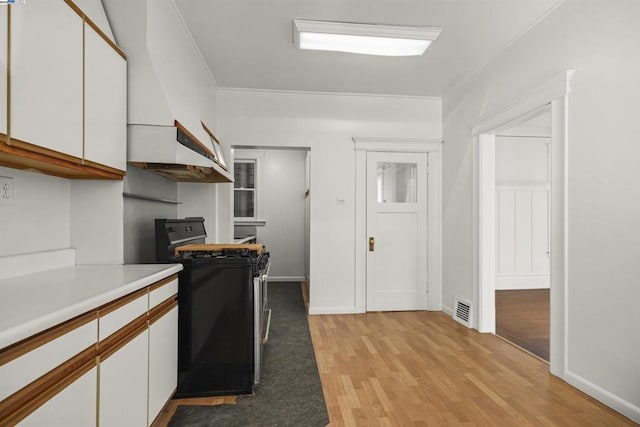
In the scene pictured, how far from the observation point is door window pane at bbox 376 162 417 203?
4.47 metres

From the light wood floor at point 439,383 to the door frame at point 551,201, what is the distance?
1.03 feet

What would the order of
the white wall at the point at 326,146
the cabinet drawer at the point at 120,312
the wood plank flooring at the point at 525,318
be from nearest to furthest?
the cabinet drawer at the point at 120,312, the wood plank flooring at the point at 525,318, the white wall at the point at 326,146

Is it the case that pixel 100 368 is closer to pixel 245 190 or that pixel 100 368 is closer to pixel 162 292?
pixel 162 292

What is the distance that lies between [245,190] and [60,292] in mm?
5311

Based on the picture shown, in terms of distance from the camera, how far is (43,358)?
1.01m

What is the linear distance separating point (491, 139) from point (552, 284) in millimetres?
1658

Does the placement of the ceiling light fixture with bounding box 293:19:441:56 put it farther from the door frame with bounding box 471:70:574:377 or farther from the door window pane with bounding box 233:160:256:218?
the door window pane with bounding box 233:160:256:218

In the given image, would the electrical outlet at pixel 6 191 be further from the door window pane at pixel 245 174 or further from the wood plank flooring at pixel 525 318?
the door window pane at pixel 245 174

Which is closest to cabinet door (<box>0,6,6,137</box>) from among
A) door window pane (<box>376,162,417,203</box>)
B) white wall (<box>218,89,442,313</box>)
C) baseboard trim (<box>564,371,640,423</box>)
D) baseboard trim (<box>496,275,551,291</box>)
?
white wall (<box>218,89,442,313</box>)

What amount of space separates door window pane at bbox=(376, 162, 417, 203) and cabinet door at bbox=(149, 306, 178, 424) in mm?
3053

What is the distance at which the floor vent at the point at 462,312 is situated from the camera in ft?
12.4

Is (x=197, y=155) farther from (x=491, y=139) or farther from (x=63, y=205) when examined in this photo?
(x=491, y=139)

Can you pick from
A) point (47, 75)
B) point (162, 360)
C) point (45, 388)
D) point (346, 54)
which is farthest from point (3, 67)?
point (346, 54)

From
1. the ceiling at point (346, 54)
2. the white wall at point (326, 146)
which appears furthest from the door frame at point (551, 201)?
the white wall at point (326, 146)
